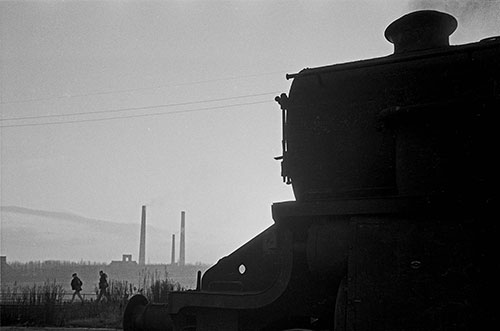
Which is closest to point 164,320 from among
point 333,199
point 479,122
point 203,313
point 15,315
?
point 203,313

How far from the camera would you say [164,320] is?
485cm

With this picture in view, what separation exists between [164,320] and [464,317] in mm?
2825

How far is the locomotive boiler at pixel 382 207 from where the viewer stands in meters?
3.21

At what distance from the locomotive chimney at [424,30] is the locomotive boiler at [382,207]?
1 centimetres

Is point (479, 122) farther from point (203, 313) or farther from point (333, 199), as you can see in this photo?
point (203, 313)

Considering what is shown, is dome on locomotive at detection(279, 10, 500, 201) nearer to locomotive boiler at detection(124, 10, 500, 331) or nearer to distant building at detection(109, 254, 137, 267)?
locomotive boiler at detection(124, 10, 500, 331)

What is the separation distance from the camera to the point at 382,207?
348cm

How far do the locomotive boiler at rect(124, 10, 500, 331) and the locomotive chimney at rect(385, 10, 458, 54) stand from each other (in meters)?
0.01

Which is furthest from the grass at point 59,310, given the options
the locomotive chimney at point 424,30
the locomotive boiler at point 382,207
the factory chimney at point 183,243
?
the factory chimney at point 183,243

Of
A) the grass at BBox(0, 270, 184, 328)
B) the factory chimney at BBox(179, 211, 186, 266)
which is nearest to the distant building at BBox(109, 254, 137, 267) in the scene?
the factory chimney at BBox(179, 211, 186, 266)

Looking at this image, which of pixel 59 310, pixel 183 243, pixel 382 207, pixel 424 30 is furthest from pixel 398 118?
pixel 183 243

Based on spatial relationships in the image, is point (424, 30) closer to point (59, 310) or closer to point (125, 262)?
point (59, 310)

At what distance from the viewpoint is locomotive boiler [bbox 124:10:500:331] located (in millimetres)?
3209

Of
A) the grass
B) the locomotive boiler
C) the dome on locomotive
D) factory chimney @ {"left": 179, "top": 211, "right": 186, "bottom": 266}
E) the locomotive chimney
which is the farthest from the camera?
factory chimney @ {"left": 179, "top": 211, "right": 186, "bottom": 266}
